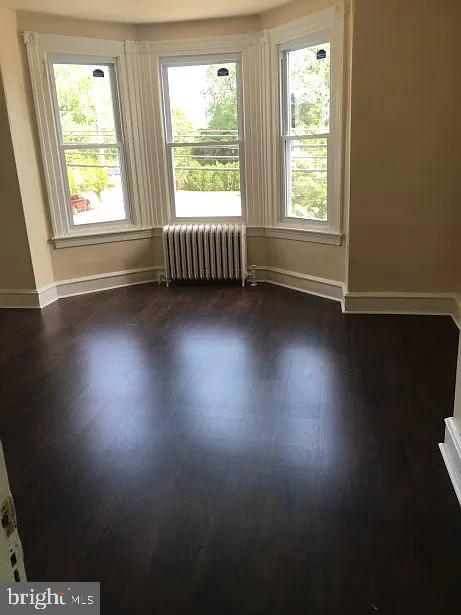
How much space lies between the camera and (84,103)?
547 cm

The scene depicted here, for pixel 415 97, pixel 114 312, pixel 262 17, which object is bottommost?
pixel 114 312

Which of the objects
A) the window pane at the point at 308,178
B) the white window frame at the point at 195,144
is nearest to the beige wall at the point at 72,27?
the white window frame at the point at 195,144

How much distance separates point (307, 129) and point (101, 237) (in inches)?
97.6

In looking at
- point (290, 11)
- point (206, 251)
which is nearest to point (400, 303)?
point (206, 251)

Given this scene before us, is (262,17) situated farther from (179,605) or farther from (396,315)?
(179,605)

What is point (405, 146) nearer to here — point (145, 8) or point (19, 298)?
point (145, 8)

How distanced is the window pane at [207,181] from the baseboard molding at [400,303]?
188 cm

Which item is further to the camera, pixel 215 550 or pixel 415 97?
pixel 415 97

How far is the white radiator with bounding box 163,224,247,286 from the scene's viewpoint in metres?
5.70

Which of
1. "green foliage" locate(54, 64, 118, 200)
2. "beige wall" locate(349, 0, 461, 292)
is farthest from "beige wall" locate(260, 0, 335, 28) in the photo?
"green foliage" locate(54, 64, 118, 200)

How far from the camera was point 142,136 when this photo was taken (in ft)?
18.8

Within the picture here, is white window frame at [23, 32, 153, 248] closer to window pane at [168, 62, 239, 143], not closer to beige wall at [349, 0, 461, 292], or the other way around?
window pane at [168, 62, 239, 143]

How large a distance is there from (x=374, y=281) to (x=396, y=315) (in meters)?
0.36

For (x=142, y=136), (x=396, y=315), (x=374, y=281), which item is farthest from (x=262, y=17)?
(x=396, y=315)
